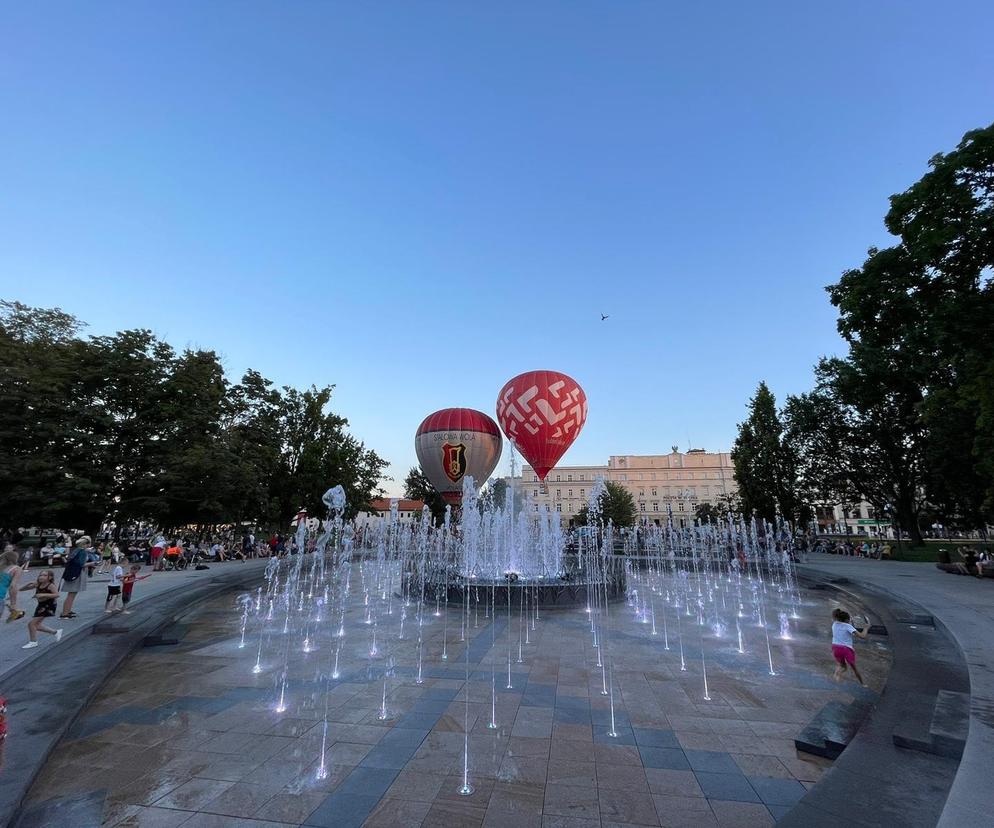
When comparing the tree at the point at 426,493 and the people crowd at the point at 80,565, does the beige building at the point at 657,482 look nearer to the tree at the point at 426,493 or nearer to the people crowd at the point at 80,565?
the tree at the point at 426,493

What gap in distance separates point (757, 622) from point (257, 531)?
171 ft

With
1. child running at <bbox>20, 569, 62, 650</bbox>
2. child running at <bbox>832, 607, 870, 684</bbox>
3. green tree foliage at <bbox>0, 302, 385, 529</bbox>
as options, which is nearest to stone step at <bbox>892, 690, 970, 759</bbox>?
child running at <bbox>832, 607, 870, 684</bbox>

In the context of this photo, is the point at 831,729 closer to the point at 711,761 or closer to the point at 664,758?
the point at 711,761

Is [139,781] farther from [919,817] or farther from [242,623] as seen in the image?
[242,623]

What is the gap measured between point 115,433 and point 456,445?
19.5 metres

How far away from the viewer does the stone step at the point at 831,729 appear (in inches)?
192

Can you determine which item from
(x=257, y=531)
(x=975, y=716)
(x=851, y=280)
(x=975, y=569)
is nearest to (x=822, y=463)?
(x=975, y=569)

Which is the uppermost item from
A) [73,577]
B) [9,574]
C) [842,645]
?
A: [9,574]

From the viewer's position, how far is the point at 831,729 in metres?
5.23

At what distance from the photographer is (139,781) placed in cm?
447

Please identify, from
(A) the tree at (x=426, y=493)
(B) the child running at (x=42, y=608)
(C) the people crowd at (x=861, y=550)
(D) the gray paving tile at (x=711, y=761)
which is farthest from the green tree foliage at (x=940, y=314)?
(A) the tree at (x=426, y=493)

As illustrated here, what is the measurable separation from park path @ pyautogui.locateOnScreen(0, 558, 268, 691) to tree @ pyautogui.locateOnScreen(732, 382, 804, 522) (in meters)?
43.7

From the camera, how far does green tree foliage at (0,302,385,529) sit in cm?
2448

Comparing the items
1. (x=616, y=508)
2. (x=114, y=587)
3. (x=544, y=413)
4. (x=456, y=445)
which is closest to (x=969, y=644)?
(x=114, y=587)
